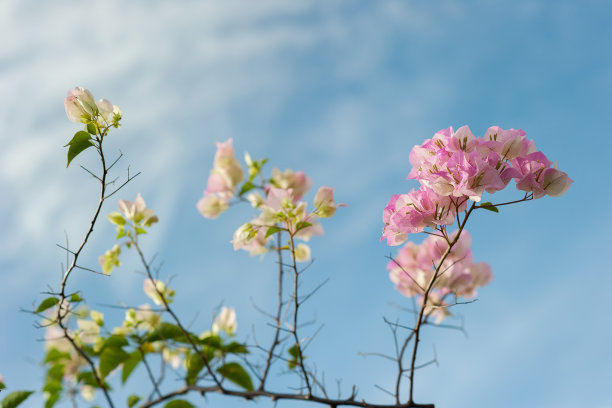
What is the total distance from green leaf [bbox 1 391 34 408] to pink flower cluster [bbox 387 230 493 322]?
1.15m

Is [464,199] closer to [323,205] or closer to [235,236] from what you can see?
[323,205]

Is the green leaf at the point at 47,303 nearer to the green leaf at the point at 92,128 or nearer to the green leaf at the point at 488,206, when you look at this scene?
the green leaf at the point at 92,128

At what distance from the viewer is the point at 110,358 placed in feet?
5.33

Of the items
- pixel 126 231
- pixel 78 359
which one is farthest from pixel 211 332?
pixel 78 359

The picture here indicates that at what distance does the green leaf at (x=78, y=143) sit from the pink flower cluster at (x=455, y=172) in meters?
0.65

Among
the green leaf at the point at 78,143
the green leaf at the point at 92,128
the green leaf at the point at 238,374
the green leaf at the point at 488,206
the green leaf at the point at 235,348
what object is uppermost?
the green leaf at the point at 92,128

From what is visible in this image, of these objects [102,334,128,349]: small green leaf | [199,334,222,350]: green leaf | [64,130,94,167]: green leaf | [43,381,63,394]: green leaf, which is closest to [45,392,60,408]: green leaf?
[43,381,63,394]: green leaf

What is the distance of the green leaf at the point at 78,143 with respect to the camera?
1059 mm

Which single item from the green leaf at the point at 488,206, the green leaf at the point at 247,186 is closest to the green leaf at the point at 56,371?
the green leaf at the point at 247,186

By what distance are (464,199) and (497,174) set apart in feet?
0.27

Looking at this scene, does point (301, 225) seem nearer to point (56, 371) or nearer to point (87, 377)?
point (87, 377)

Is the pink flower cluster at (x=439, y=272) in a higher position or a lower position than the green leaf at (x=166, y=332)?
higher

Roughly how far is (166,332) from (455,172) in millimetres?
1072

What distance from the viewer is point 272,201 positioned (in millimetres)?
1364
